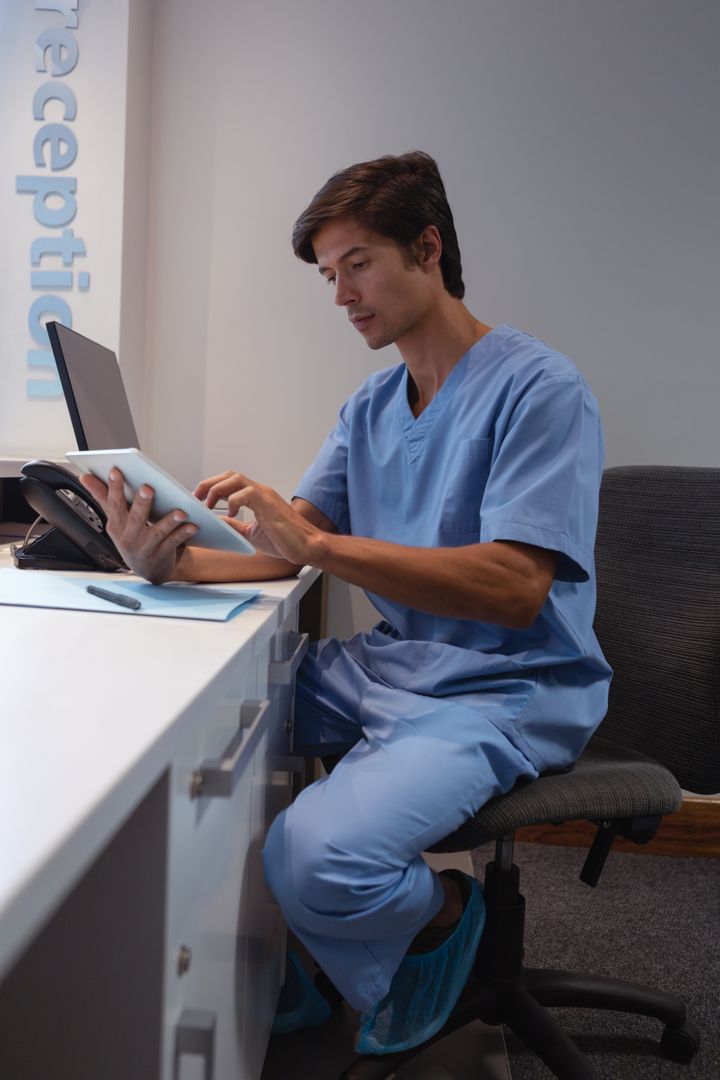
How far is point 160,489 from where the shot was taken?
897mm

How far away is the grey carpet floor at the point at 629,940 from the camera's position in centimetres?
126

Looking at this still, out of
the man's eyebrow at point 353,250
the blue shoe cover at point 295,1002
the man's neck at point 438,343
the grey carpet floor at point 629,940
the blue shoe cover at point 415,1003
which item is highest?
the man's eyebrow at point 353,250

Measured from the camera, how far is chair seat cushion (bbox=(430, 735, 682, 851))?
941mm

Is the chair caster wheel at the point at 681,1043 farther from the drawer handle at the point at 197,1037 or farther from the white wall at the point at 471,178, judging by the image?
the white wall at the point at 471,178

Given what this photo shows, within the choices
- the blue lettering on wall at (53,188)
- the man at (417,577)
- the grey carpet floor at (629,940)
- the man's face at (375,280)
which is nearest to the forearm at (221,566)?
the man at (417,577)

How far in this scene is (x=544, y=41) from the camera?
6.31 ft

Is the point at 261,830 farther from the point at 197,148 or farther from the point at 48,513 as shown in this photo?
the point at 197,148

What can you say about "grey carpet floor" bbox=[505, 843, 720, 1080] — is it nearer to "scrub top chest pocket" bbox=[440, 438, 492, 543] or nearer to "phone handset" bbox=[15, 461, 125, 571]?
Result: "scrub top chest pocket" bbox=[440, 438, 492, 543]

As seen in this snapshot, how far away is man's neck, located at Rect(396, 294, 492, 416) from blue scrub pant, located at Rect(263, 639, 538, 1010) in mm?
481

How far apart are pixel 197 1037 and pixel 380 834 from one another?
295mm

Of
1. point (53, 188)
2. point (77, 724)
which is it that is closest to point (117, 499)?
point (77, 724)

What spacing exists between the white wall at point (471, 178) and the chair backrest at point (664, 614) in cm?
68

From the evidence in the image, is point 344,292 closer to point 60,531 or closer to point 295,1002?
point 60,531

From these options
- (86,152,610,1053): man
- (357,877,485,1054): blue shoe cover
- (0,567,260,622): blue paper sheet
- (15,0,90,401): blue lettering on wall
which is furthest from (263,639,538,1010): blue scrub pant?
(15,0,90,401): blue lettering on wall
